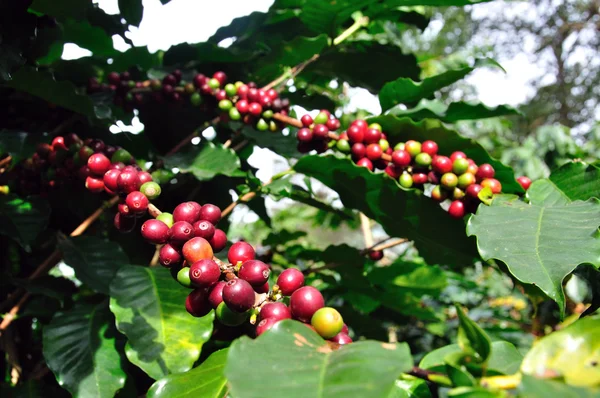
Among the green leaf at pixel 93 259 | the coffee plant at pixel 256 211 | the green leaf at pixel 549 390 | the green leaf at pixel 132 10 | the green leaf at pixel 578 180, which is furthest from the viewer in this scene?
the green leaf at pixel 132 10

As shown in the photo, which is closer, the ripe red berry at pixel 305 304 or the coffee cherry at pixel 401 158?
the ripe red berry at pixel 305 304

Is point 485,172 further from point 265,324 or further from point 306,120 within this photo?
point 265,324

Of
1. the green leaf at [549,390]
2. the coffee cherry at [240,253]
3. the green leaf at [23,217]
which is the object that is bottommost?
the green leaf at [23,217]

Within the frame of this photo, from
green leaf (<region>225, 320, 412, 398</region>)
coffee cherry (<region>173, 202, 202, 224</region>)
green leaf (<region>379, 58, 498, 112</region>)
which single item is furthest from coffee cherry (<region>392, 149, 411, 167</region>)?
green leaf (<region>225, 320, 412, 398</region>)

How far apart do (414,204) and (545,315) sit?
7.09 ft

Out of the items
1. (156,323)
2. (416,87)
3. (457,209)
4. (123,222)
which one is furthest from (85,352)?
(416,87)

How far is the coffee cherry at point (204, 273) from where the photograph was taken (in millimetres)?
532

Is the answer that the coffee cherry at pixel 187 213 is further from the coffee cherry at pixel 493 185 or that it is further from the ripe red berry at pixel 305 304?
the coffee cherry at pixel 493 185

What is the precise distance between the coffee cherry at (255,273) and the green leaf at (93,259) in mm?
563

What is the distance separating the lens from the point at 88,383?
0.79 metres

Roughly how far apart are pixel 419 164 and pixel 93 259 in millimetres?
717

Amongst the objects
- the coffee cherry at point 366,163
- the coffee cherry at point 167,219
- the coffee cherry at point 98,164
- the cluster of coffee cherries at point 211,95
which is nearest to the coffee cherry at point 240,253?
the coffee cherry at point 167,219

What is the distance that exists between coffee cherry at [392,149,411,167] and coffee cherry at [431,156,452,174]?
0.05m

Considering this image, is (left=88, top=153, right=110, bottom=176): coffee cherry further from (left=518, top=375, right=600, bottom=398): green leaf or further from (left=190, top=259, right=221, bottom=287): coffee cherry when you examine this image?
(left=518, top=375, right=600, bottom=398): green leaf
